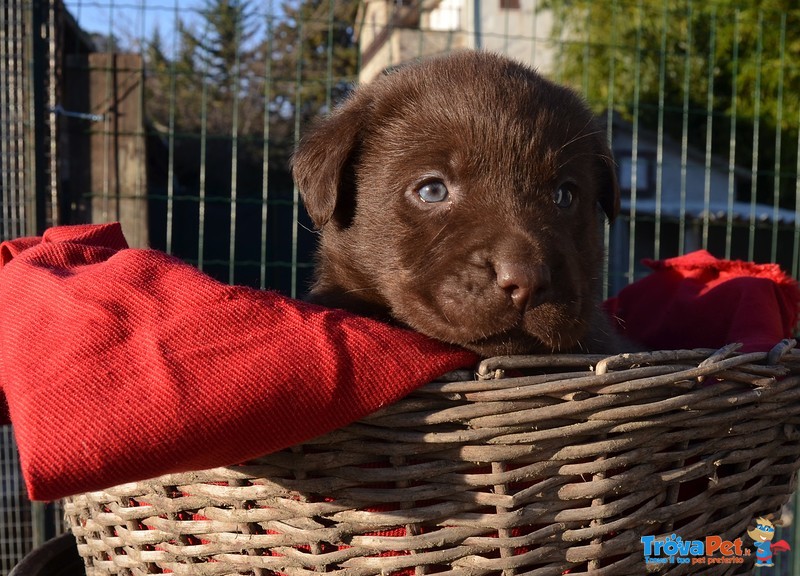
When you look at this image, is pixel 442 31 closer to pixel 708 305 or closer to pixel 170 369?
pixel 708 305

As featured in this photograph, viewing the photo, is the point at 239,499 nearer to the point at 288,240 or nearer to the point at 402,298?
the point at 402,298

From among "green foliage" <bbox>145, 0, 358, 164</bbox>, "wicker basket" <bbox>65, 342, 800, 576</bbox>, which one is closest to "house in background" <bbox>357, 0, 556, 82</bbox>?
"green foliage" <bbox>145, 0, 358, 164</bbox>

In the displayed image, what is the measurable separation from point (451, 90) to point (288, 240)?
8.69 feet

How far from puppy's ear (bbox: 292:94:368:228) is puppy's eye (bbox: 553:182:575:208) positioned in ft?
1.69

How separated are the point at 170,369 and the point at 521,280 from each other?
0.68m

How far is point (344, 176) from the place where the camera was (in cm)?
200

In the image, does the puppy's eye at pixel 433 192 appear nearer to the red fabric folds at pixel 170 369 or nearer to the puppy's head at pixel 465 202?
the puppy's head at pixel 465 202

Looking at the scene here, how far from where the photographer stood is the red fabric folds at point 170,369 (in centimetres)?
113

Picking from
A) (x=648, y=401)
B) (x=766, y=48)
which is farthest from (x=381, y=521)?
(x=766, y=48)

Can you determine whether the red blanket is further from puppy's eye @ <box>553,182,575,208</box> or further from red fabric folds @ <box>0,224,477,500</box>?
puppy's eye @ <box>553,182,575,208</box>

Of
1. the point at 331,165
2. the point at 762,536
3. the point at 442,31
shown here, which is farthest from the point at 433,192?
the point at 442,31

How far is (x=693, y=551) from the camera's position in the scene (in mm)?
1492

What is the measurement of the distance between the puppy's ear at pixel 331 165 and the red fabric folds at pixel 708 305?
39.2 inches

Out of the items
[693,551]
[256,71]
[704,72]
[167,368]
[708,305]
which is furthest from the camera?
[704,72]
